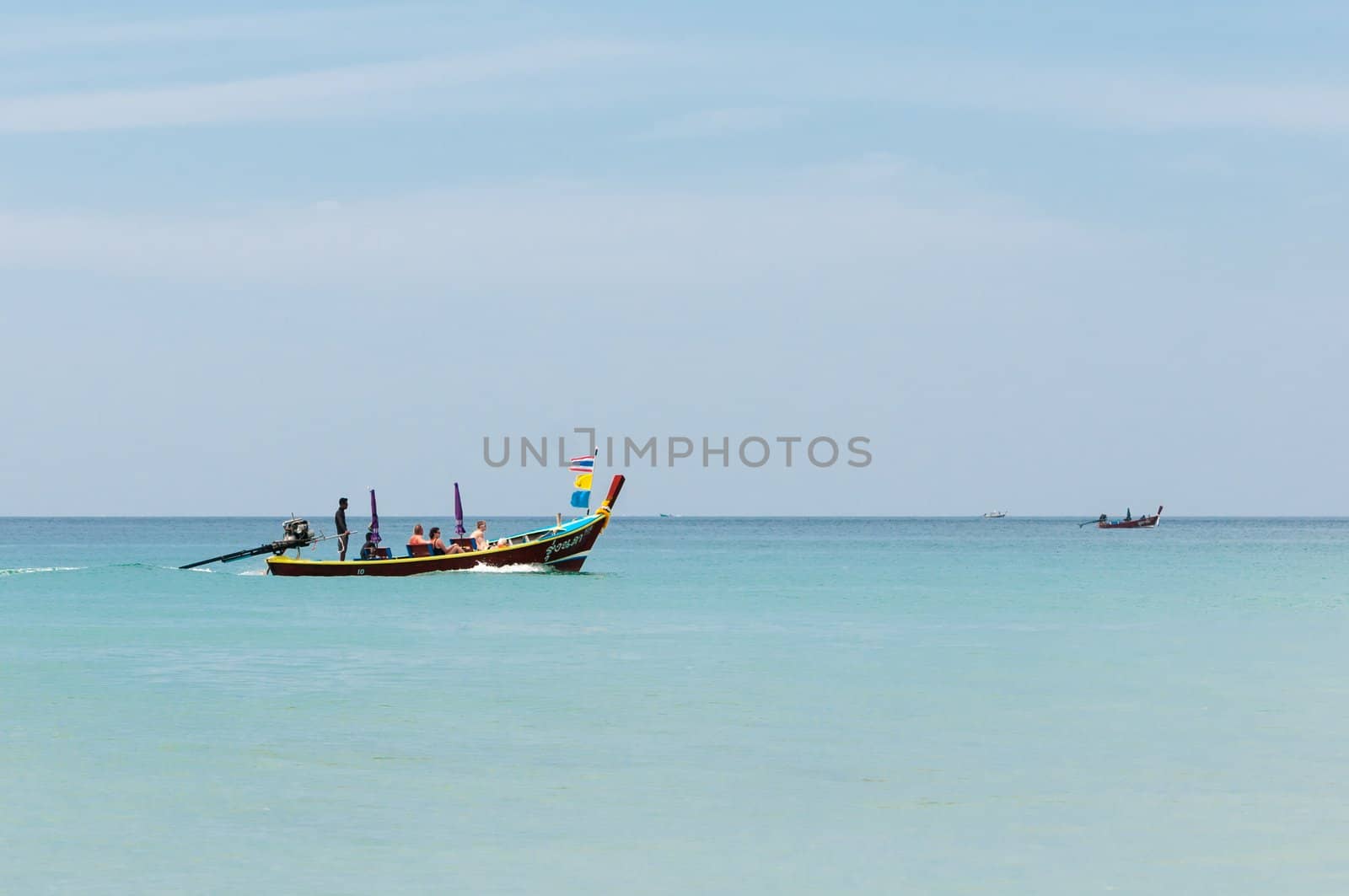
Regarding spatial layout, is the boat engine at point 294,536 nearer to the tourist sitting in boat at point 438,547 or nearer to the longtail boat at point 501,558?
the longtail boat at point 501,558

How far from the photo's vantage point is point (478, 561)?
153 ft

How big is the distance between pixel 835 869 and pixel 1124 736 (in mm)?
7121

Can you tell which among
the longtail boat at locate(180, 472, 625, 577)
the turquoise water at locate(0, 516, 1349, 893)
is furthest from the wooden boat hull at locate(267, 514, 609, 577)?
the turquoise water at locate(0, 516, 1349, 893)

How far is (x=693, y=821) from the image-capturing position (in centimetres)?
1243

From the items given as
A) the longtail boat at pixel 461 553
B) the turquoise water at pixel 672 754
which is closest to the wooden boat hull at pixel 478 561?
the longtail boat at pixel 461 553

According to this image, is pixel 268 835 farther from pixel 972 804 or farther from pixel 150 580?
pixel 150 580

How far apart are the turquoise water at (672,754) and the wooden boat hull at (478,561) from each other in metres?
10.8

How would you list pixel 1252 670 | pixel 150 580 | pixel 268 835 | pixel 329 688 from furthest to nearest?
pixel 150 580
pixel 1252 670
pixel 329 688
pixel 268 835

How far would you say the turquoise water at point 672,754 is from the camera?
1099 cm

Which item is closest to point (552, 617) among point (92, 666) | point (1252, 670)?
point (92, 666)

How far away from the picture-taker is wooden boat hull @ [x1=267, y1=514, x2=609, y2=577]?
152ft

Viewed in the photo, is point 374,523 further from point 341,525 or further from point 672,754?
point 672,754

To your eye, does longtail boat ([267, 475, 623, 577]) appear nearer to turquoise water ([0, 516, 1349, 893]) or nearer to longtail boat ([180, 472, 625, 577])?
longtail boat ([180, 472, 625, 577])

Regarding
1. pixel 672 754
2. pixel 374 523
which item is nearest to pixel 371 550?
pixel 374 523
